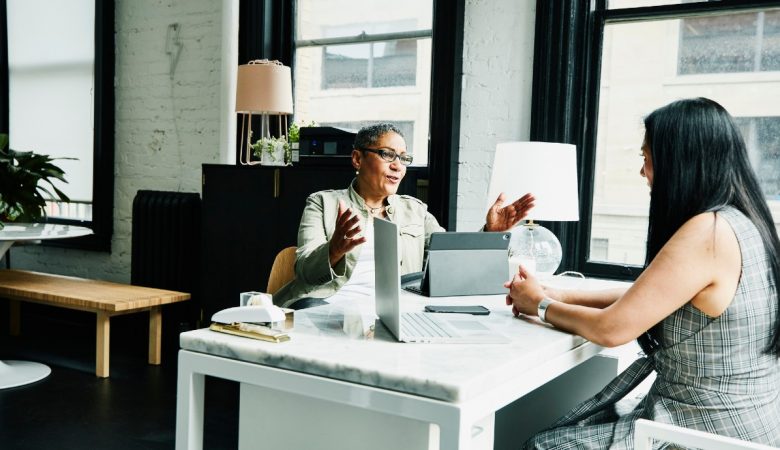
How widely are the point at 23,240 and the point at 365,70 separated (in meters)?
2.03

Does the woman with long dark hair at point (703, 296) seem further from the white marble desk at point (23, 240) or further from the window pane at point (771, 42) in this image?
the white marble desk at point (23, 240)

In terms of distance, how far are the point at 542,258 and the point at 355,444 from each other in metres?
1.42

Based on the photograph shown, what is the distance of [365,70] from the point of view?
4.11m

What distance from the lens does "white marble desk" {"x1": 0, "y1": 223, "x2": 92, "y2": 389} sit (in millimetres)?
3682

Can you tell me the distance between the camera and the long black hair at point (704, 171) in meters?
1.54

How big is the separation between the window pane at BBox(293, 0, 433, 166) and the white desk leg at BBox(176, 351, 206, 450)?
253 centimetres

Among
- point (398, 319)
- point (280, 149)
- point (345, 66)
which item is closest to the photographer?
point (398, 319)

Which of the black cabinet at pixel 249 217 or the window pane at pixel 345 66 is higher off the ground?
the window pane at pixel 345 66

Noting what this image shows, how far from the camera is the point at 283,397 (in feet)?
4.95

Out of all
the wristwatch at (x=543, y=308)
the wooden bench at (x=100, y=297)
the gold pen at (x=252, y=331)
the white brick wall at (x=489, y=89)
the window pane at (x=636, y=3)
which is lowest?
the wooden bench at (x=100, y=297)

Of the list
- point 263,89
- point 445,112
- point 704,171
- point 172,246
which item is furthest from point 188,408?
point 172,246

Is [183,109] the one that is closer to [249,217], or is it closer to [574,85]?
[249,217]

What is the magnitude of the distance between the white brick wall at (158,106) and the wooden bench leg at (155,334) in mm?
883

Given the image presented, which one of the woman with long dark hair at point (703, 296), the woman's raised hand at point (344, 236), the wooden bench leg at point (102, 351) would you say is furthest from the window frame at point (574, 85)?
the wooden bench leg at point (102, 351)
